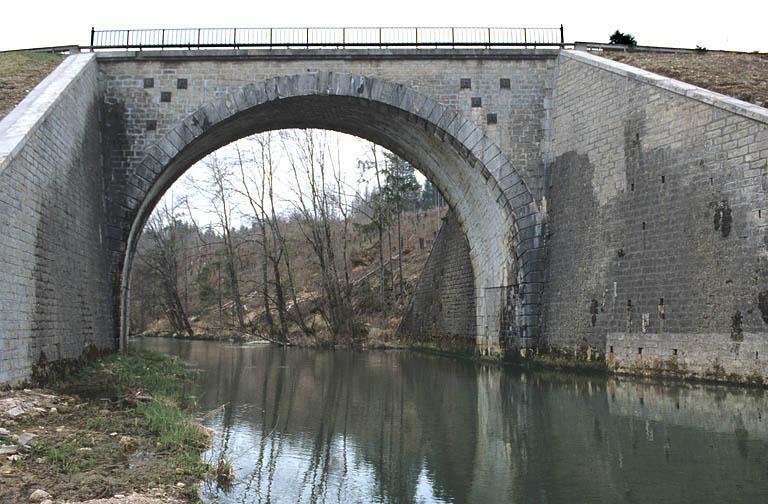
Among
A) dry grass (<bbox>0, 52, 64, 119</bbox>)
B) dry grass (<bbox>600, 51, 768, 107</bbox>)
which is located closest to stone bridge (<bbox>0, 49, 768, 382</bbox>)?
dry grass (<bbox>0, 52, 64, 119</bbox>)

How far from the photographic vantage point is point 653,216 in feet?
55.4

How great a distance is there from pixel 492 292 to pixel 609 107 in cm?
707

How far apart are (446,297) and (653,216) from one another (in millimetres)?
12707

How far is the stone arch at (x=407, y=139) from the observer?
20.6 metres

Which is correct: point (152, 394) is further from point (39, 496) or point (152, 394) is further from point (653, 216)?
point (653, 216)

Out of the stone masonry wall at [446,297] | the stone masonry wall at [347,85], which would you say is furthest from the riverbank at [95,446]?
the stone masonry wall at [446,297]

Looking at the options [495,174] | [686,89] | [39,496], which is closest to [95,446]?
[39,496]

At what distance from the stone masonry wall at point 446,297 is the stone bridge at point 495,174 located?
0.50m

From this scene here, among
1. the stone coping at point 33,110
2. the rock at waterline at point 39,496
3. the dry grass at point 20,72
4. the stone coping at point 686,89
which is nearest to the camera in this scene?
the rock at waterline at point 39,496

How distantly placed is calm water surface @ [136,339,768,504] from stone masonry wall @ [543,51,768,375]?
5.11ft

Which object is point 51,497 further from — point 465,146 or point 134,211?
point 465,146

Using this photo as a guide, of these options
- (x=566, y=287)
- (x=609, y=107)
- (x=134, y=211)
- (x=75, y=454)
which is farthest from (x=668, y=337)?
(x=134, y=211)

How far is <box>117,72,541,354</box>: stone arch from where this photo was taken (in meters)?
20.6

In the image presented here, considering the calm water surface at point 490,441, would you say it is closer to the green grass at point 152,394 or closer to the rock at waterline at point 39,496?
the green grass at point 152,394
